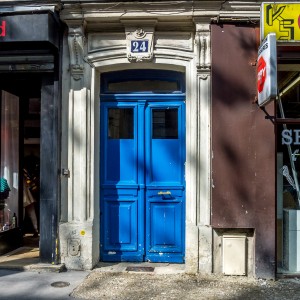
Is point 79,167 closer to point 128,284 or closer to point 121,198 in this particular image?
point 121,198

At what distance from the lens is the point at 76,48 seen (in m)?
6.33

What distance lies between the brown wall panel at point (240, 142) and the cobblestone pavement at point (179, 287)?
0.51 metres

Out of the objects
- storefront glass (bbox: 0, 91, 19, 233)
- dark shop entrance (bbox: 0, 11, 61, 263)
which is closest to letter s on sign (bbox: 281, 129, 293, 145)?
dark shop entrance (bbox: 0, 11, 61, 263)

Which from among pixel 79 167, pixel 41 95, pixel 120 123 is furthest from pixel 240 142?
pixel 41 95

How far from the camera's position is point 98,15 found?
620 centimetres

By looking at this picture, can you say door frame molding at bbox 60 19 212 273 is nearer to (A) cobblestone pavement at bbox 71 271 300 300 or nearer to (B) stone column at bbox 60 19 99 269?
(B) stone column at bbox 60 19 99 269

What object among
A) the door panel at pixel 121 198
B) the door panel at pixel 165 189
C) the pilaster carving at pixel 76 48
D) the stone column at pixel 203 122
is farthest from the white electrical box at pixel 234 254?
the pilaster carving at pixel 76 48

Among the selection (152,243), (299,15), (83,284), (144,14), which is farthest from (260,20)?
(83,284)

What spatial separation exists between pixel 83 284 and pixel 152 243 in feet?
4.58

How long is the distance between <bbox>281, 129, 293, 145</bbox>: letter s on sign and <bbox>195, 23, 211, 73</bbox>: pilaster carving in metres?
1.46

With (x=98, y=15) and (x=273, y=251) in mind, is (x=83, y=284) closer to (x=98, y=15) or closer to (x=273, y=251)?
(x=273, y=251)

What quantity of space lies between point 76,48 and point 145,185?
2.42 meters

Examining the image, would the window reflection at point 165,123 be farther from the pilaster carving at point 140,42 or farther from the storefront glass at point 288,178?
the storefront glass at point 288,178

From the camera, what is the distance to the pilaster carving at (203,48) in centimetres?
616
